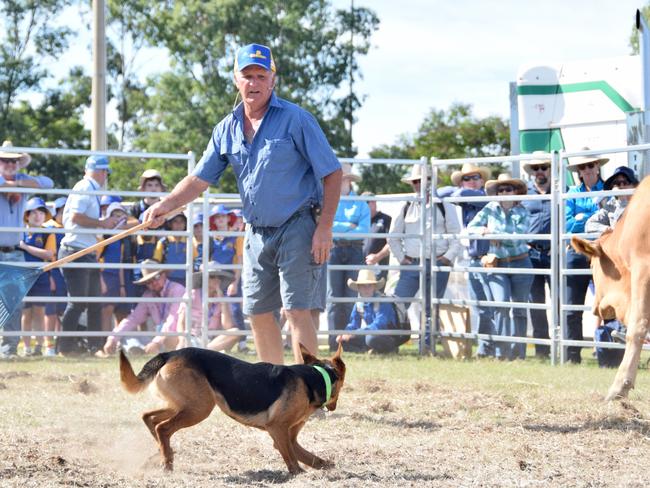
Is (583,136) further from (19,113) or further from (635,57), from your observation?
(19,113)

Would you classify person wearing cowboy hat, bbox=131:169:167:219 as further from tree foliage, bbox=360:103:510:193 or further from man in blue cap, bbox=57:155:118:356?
tree foliage, bbox=360:103:510:193

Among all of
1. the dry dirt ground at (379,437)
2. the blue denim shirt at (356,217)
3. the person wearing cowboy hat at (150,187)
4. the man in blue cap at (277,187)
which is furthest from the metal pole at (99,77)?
the man in blue cap at (277,187)

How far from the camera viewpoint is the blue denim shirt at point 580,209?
1029 cm

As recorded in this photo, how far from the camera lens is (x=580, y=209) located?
10.4m

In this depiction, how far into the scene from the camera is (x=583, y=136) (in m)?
13.4

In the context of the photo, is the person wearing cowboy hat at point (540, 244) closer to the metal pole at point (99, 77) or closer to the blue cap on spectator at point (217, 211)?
the blue cap on spectator at point (217, 211)

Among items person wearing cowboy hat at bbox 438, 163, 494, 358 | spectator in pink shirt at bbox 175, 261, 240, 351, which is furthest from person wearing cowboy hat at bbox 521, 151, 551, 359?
spectator in pink shirt at bbox 175, 261, 240, 351

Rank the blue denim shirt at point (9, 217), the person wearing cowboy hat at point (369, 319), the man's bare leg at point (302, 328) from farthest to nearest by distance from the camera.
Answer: the person wearing cowboy hat at point (369, 319)
the blue denim shirt at point (9, 217)
the man's bare leg at point (302, 328)

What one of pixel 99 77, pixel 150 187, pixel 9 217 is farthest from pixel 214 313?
pixel 99 77

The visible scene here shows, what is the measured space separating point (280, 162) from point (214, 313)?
18.3 feet

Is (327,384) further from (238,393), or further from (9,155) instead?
(9,155)

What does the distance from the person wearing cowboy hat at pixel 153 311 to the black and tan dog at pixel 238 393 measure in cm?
603

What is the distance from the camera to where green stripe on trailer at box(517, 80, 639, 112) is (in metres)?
13.0

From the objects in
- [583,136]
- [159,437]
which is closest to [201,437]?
[159,437]
